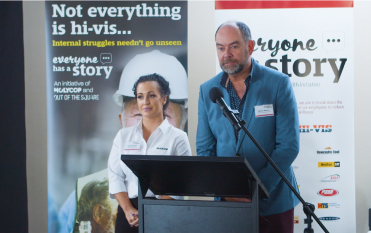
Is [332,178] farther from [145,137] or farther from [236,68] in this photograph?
[145,137]

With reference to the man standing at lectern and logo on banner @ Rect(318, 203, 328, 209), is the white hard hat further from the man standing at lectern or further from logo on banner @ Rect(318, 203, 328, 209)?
logo on banner @ Rect(318, 203, 328, 209)

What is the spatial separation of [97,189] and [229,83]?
1.63 m

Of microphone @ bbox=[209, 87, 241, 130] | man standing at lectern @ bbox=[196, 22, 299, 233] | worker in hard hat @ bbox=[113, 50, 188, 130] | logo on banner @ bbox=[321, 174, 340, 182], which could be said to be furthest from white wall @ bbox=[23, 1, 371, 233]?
microphone @ bbox=[209, 87, 241, 130]

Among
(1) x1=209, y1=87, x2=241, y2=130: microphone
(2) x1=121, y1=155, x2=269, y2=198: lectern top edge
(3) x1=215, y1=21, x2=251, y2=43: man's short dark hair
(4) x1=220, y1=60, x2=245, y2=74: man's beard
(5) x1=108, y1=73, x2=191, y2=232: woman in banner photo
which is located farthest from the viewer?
(5) x1=108, y1=73, x2=191, y2=232: woman in banner photo

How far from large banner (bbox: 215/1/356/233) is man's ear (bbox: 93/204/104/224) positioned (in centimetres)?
186

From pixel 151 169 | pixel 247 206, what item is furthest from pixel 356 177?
pixel 151 169

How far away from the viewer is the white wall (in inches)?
135

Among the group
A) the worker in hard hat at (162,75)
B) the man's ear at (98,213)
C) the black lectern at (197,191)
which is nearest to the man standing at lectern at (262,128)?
the worker in hard hat at (162,75)

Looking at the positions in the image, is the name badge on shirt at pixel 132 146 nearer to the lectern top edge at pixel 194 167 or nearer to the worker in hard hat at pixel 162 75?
the worker in hard hat at pixel 162 75

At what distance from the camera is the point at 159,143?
11.3 ft

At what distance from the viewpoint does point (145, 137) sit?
3.48m

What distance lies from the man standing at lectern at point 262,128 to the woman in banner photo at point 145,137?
1.59ft

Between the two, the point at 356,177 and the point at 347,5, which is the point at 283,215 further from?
the point at 347,5

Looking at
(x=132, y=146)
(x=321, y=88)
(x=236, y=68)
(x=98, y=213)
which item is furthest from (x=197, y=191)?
(x=321, y=88)
